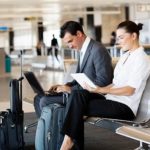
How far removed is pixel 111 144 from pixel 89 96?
43.0 inches

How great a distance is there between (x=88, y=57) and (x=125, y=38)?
587 millimetres

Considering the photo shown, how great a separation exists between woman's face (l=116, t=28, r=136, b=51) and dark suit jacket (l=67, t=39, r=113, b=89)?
360mm

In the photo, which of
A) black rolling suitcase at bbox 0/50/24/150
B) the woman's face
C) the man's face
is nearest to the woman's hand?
the woman's face

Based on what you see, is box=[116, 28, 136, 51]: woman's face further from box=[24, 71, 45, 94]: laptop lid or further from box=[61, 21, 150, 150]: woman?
box=[24, 71, 45, 94]: laptop lid

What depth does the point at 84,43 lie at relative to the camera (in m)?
4.26

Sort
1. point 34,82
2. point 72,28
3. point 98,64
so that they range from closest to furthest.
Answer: point 98,64, point 72,28, point 34,82

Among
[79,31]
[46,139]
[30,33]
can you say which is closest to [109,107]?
[46,139]

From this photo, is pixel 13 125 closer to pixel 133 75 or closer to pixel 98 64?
pixel 98 64

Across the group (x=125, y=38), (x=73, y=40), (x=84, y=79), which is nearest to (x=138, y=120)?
(x=84, y=79)

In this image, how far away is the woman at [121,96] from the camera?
3.60 meters

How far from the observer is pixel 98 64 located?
407 cm

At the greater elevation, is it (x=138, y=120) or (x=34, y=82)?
(x=34, y=82)

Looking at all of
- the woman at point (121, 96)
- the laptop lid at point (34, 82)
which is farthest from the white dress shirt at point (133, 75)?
the laptop lid at point (34, 82)

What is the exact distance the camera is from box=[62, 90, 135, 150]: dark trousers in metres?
3.60
